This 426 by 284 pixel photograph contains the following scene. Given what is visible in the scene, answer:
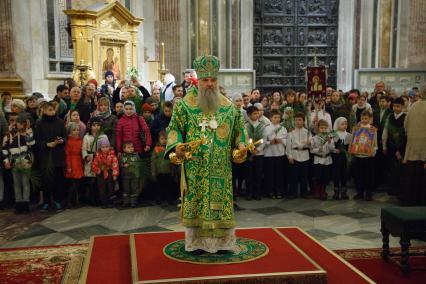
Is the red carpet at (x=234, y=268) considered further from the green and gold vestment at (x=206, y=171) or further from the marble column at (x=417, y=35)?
the marble column at (x=417, y=35)

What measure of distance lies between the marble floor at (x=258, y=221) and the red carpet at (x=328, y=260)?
1.84ft

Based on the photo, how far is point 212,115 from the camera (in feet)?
16.7

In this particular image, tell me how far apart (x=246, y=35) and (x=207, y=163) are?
44.3 ft

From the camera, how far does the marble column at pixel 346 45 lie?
60.8 ft

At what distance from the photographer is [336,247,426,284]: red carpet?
5.27 m

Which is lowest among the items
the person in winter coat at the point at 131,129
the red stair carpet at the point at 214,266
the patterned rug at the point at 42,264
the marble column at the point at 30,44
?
the patterned rug at the point at 42,264

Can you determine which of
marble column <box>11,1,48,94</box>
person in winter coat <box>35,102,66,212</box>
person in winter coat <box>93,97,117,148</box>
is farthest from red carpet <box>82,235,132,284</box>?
marble column <box>11,1,48,94</box>

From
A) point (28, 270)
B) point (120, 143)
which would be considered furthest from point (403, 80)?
point (28, 270)

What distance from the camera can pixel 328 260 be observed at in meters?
5.37

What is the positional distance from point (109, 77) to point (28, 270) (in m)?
5.99

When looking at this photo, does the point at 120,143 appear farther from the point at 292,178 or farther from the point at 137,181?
the point at 292,178

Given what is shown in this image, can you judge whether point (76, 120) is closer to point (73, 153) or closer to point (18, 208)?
point (73, 153)

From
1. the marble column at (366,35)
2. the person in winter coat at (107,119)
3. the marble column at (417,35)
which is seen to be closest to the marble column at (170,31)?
the marble column at (366,35)

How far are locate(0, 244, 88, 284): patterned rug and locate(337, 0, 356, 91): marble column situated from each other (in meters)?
14.3
